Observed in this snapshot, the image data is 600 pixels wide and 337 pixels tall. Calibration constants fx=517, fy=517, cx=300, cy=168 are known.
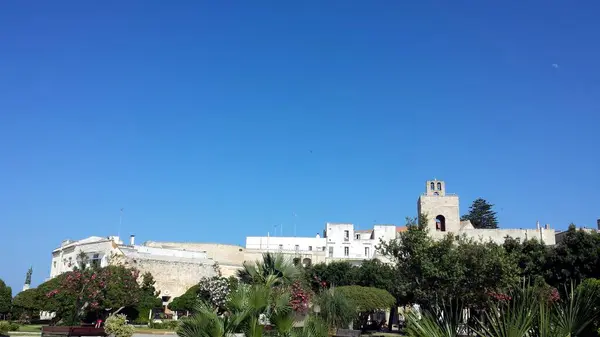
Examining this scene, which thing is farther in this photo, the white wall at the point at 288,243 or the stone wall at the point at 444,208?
the white wall at the point at 288,243

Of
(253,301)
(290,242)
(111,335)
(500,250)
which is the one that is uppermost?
(290,242)

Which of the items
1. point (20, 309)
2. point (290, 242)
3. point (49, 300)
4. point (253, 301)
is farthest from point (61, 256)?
point (253, 301)

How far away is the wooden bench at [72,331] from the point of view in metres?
18.1

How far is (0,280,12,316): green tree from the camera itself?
1610 inches

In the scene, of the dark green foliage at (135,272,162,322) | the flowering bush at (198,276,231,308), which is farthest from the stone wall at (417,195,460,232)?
the flowering bush at (198,276,231,308)

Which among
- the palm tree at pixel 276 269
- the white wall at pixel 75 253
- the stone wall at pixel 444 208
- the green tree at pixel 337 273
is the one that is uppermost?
the stone wall at pixel 444 208

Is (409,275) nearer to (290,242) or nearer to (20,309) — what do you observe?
(20,309)

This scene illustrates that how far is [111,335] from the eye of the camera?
1917cm

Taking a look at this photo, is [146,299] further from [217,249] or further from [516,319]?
[516,319]

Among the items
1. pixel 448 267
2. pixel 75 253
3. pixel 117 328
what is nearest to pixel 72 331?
pixel 117 328

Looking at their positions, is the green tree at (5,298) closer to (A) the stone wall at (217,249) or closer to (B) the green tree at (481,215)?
(A) the stone wall at (217,249)

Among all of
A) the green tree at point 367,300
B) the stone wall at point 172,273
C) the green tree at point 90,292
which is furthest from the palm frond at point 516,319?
the stone wall at point 172,273

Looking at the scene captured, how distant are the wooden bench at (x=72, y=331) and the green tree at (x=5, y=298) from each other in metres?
25.9

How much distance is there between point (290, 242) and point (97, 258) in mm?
31279
